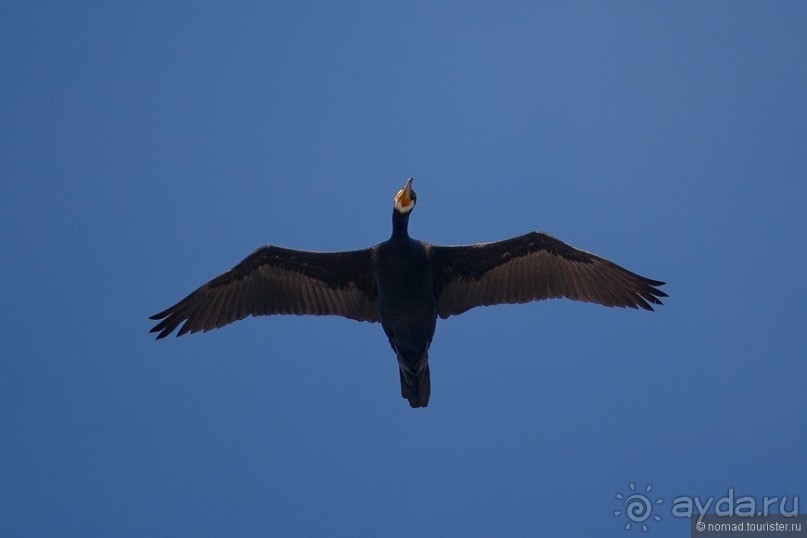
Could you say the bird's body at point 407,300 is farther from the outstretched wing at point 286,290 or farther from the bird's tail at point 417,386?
the outstretched wing at point 286,290

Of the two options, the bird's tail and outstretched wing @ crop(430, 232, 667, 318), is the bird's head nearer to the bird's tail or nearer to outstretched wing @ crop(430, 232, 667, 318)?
outstretched wing @ crop(430, 232, 667, 318)

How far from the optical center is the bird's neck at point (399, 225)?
14977 mm

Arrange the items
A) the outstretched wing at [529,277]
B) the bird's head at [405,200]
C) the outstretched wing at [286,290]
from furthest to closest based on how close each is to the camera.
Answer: the outstretched wing at [286,290]
the outstretched wing at [529,277]
the bird's head at [405,200]

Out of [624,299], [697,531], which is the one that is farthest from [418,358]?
[697,531]

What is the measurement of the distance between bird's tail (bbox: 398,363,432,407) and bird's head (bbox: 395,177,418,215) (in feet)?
9.04

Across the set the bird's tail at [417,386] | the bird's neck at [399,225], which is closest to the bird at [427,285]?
the bird's tail at [417,386]

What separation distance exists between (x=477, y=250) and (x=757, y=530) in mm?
6572

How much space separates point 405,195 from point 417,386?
10.9 feet

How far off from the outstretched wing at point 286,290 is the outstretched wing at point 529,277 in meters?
1.44

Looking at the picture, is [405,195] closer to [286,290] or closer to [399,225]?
[399,225]

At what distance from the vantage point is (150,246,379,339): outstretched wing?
1609 centimetres

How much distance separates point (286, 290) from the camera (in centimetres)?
1641

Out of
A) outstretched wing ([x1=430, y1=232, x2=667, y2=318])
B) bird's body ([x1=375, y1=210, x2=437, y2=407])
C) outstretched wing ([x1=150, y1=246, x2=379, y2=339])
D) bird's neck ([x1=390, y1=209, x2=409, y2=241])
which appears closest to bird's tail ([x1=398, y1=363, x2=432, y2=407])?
bird's body ([x1=375, y1=210, x2=437, y2=407])

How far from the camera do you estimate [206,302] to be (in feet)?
53.1
